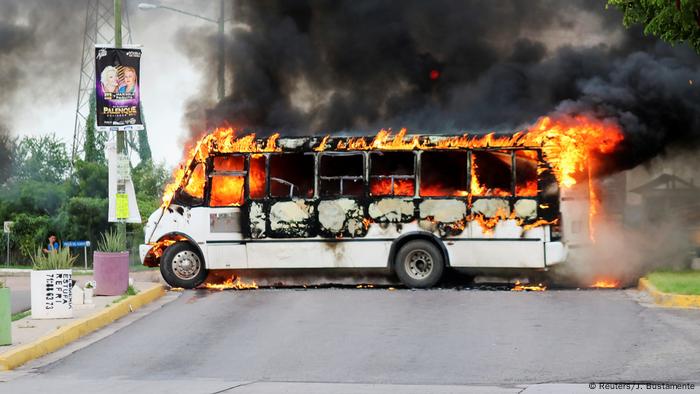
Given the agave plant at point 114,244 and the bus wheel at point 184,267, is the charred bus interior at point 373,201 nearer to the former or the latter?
the bus wheel at point 184,267

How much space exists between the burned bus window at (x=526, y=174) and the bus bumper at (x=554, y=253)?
2.92 feet

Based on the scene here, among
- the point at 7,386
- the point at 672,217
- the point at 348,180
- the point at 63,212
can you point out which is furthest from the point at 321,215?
the point at 63,212

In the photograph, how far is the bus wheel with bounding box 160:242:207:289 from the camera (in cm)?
1892

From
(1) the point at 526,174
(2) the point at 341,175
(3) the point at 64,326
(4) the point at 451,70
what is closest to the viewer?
(3) the point at 64,326

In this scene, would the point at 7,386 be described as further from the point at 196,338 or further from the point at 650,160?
the point at 650,160

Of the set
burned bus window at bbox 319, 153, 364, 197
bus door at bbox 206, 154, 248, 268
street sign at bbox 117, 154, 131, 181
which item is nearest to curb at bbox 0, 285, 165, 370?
bus door at bbox 206, 154, 248, 268

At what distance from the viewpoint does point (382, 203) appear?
18.4 metres

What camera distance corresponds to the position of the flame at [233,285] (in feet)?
62.2

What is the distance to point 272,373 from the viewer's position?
10781mm

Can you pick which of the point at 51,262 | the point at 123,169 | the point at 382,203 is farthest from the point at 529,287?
the point at 51,262

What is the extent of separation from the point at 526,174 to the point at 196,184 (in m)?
5.43

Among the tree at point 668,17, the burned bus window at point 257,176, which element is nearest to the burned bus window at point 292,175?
the burned bus window at point 257,176

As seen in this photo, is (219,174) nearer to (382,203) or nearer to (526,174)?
(382,203)

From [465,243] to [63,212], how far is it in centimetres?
2951
